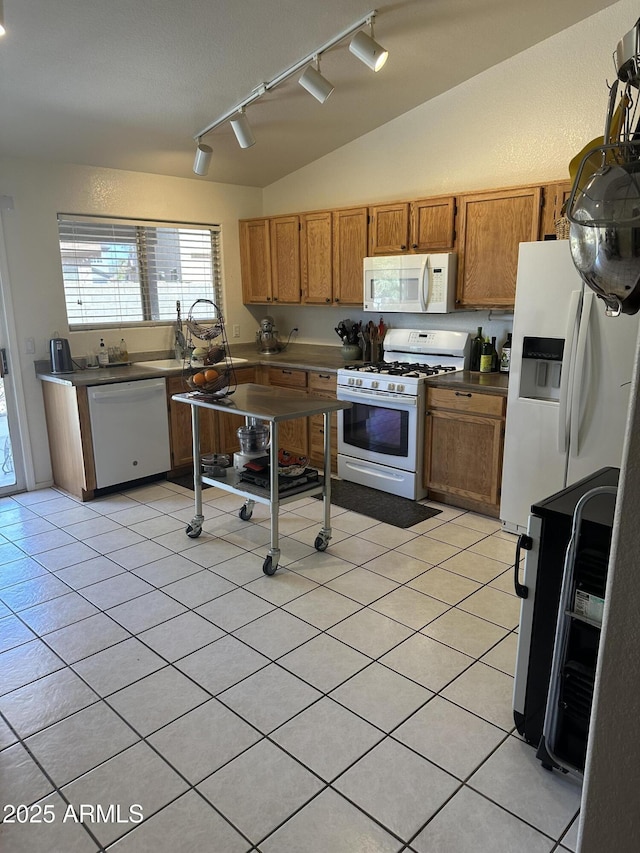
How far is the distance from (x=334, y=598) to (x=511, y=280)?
2324mm

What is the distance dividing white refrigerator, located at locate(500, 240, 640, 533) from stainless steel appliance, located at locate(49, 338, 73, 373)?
10.3 feet

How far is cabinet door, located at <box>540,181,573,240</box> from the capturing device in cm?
347

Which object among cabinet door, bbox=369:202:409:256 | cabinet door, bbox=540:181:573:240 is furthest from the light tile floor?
cabinet door, bbox=369:202:409:256


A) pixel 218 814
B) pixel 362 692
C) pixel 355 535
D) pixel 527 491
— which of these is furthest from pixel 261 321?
pixel 218 814

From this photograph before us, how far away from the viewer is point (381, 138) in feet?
15.2

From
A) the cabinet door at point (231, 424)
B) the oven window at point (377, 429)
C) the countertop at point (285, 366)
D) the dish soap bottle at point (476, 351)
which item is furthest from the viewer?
the cabinet door at point (231, 424)

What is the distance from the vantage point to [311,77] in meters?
3.21

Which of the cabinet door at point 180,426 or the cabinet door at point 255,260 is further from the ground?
the cabinet door at point 255,260

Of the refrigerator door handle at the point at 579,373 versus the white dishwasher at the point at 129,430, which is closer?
the refrigerator door handle at the point at 579,373

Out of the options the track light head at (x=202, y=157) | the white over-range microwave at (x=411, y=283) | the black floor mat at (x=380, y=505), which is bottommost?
the black floor mat at (x=380, y=505)

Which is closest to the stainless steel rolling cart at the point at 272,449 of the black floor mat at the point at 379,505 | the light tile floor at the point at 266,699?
the light tile floor at the point at 266,699

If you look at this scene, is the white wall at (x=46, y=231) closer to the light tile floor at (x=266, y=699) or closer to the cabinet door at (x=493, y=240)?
the light tile floor at (x=266, y=699)

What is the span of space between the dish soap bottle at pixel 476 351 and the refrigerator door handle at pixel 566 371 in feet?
3.72

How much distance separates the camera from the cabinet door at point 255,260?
5.39m
